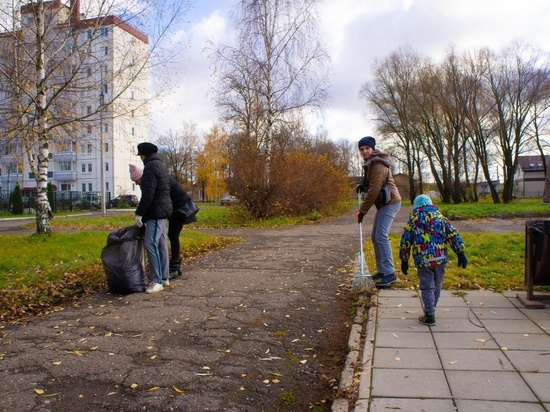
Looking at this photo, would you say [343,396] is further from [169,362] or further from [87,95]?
[87,95]

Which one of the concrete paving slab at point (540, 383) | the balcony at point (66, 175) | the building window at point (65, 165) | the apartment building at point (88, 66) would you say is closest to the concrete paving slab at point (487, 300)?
the concrete paving slab at point (540, 383)

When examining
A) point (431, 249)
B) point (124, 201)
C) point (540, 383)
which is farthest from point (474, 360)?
point (124, 201)

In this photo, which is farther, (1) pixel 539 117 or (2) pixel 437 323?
(1) pixel 539 117

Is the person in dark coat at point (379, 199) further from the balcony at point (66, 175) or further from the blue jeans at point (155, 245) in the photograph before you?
the balcony at point (66, 175)

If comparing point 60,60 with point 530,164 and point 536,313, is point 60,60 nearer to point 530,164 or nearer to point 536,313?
point 536,313

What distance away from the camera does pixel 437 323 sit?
4.78 m

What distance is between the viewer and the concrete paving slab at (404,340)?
4.16m

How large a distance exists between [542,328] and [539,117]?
42.0m

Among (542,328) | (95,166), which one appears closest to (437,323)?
(542,328)

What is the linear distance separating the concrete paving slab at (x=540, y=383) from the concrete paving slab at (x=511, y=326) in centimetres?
110

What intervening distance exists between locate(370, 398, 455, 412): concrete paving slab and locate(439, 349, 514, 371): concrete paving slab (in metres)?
0.65

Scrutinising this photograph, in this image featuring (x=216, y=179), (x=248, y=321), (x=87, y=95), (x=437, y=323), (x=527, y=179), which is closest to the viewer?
(x=437, y=323)

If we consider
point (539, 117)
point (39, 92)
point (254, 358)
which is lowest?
point (254, 358)

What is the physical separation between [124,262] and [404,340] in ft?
12.2
